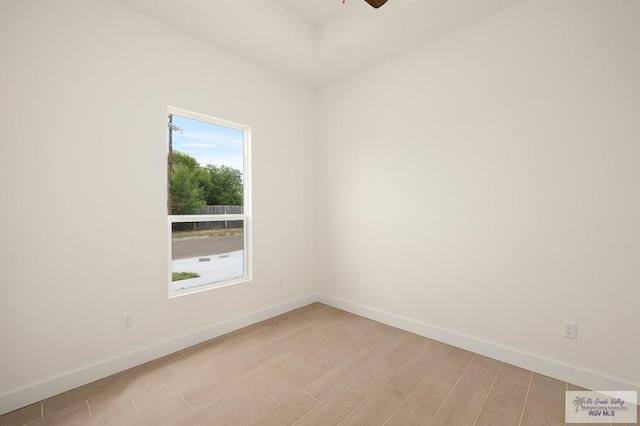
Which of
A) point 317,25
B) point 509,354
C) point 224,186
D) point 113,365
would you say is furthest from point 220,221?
point 509,354

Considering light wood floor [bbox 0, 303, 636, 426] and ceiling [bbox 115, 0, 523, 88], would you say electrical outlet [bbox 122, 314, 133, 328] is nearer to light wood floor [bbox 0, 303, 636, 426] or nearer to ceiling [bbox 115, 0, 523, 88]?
light wood floor [bbox 0, 303, 636, 426]

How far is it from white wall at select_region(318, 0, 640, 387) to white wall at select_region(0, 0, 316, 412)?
1.96 meters

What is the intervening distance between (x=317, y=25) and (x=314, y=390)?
3.59 m

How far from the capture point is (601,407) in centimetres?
193

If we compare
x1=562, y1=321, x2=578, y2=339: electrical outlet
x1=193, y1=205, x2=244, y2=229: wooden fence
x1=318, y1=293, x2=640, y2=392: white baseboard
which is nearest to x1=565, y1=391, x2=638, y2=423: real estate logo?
x1=318, y1=293, x2=640, y2=392: white baseboard

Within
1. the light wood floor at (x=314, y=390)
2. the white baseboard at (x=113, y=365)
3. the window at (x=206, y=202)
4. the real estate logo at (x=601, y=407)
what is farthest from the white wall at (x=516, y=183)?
the white baseboard at (x=113, y=365)

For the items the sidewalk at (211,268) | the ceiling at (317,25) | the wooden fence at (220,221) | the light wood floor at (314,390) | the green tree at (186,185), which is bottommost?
the light wood floor at (314,390)

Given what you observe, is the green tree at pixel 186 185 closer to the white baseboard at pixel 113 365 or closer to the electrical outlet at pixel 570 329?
the white baseboard at pixel 113 365

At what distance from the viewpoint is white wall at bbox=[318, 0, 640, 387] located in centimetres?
204

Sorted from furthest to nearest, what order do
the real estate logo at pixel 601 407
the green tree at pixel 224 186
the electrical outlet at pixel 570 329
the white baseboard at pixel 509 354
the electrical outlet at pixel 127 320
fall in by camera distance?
the green tree at pixel 224 186, the electrical outlet at pixel 127 320, the electrical outlet at pixel 570 329, the white baseboard at pixel 509 354, the real estate logo at pixel 601 407

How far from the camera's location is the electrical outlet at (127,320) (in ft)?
7.86

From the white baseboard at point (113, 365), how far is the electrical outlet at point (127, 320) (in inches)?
9.3

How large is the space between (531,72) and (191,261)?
3.56m

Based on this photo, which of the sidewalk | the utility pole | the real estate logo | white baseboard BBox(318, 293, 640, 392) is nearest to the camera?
the real estate logo
